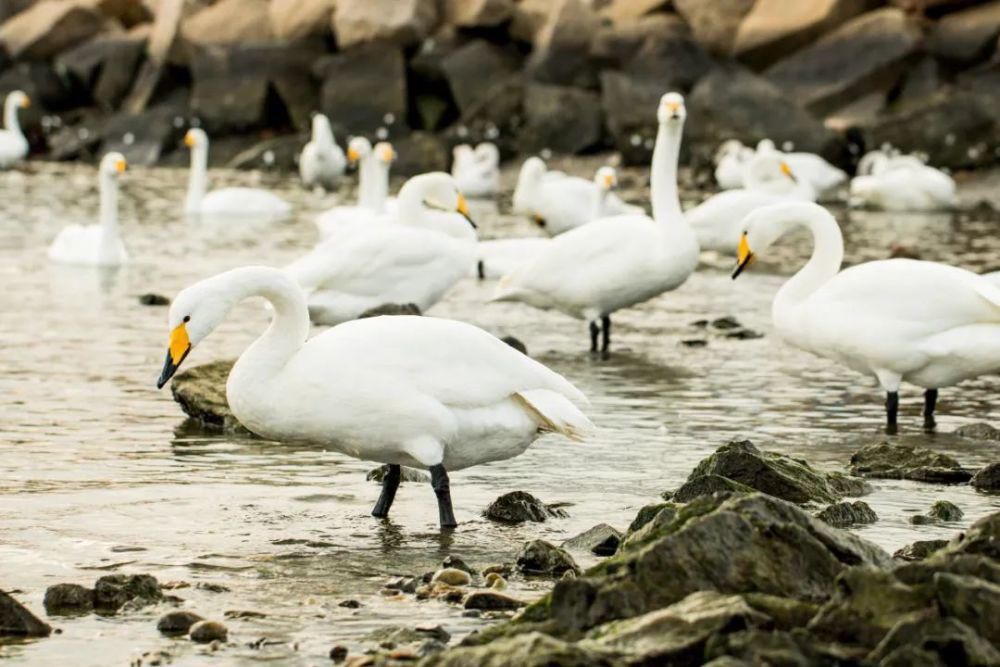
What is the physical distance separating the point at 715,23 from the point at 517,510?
2975 cm

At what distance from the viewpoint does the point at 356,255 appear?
1270cm

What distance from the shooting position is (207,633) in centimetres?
589

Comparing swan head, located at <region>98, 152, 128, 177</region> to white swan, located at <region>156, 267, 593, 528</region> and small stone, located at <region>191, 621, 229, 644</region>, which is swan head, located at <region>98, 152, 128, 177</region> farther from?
small stone, located at <region>191, 621, 229, 644</region>

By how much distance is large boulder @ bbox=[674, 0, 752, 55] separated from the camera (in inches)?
1439

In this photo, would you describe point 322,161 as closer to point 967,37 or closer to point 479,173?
point 479,173

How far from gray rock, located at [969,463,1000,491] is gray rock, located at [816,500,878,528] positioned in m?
0.90

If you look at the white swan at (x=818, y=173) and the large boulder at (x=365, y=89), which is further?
the large boulder at (x=365, y=89)

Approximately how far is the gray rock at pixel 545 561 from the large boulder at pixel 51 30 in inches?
1579

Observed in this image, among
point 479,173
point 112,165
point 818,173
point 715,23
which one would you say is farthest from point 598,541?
point 715,23

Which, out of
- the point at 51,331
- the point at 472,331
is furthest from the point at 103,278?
the point at 472,331

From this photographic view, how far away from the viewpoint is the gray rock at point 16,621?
5.92m

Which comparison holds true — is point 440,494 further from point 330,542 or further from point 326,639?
point 326,639

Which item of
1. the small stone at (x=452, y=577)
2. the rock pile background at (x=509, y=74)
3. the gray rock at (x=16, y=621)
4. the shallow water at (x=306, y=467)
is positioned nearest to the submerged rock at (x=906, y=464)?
the shallow water at (x=306, y=467)

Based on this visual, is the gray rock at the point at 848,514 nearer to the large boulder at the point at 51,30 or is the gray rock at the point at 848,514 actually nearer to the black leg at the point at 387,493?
the black leg at the point at 387,493
